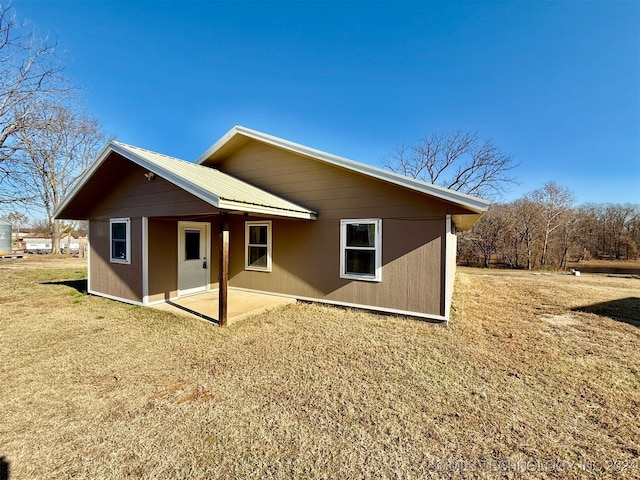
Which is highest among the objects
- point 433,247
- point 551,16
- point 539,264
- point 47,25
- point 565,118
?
point 47,25

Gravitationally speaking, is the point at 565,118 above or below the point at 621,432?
above

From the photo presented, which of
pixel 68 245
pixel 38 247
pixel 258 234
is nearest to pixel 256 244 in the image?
pixel 258 234

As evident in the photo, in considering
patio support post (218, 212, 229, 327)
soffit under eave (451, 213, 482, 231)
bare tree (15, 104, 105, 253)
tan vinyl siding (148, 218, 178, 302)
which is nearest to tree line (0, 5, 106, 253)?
bare tree (15, 104, 105, 253)

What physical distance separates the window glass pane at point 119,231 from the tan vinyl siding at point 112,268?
Answer: 0.23 m

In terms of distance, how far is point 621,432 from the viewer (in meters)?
2.71

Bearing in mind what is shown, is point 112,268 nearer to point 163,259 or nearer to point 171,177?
point 163,259

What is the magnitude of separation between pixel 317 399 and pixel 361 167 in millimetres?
4666

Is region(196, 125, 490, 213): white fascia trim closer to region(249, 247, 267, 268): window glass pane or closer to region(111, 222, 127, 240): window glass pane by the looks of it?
region(111, 222, 127, 240): window glass pane

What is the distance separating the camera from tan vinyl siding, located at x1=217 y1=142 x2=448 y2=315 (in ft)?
19.6

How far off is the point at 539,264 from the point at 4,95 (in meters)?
36.0

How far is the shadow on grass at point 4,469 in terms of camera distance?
2.09 meters

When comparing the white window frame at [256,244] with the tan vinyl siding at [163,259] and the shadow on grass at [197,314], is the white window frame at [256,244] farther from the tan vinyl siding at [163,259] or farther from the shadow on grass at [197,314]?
the shadow on grass at [197,314]

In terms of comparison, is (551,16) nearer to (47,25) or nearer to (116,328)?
(116,328)

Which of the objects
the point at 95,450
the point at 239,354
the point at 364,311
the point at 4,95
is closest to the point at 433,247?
the point at 364,311
